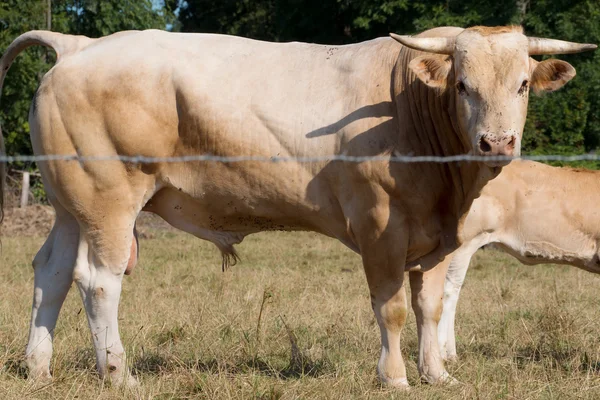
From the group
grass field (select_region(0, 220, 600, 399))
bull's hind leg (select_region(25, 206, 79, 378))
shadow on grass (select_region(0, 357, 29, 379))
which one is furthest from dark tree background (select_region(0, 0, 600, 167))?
shadow on grass (select_region(0, 357, 29, 379))

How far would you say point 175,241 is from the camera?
15.2 m

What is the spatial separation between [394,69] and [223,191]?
1.36 meters

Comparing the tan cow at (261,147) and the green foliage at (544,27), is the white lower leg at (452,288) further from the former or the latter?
the green foliage at (544,27)

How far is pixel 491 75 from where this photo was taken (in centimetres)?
514

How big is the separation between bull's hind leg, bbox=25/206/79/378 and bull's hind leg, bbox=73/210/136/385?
0.96 ft

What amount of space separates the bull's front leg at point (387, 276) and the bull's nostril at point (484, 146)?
0.83 m

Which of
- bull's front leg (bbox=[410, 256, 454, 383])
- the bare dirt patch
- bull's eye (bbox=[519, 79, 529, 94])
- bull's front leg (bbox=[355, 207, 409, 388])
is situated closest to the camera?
bull's eye (bbox=[519, 79, 529, 94])

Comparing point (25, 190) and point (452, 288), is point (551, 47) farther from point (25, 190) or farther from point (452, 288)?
point (25, 190)

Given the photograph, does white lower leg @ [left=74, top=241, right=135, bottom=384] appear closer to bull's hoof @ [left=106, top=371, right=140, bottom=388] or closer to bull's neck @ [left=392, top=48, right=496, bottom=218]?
bull's hoof @ [left=106, top=371, right=140, bottom=388]

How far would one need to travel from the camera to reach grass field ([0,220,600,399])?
18.0 feet

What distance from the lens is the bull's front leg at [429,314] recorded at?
6133mm

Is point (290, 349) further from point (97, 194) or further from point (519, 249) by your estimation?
point (519, 249)

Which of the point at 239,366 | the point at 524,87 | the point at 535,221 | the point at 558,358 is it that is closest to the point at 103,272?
the point at 239,366

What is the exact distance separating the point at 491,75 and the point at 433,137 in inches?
27.5
